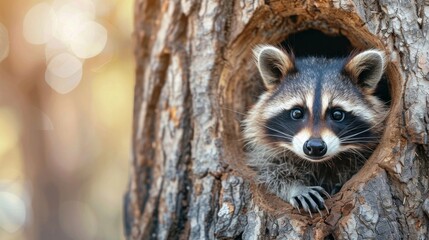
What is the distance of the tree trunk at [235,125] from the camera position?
4.55 meters

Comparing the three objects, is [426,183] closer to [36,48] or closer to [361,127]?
[361,127]

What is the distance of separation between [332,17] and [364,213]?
1.47 metres

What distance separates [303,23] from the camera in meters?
5.45

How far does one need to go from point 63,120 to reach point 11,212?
1.72m

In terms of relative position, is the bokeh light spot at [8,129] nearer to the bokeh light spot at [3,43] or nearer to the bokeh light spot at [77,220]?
the bokeh light spot at [3,43]

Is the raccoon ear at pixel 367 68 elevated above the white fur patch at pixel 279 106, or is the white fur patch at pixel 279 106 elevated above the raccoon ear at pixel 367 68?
the raccoon ear at pixel 367 68

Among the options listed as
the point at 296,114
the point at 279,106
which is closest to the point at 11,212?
the point at 279,106

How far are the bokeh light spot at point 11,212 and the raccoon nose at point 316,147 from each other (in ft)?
23.0

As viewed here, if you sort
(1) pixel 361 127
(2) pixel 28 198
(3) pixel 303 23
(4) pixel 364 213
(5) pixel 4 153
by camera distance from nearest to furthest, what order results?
(4) pixel 364 213
(1) pixel 361 127
(3) pixel 303 23
(2) pixel 28 198
(5) pixel 4 153

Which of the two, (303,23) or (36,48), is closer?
(303,23)

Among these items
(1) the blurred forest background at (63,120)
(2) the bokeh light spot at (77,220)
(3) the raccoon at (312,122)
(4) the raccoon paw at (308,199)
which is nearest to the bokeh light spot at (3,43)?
(1) the blurred forest background at (63,120)

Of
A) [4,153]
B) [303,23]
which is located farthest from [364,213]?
A: [4,153]

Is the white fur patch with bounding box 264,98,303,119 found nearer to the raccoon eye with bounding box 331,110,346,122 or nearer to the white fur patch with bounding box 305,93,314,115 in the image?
the white fur patch with bounding box 305,93,314,115

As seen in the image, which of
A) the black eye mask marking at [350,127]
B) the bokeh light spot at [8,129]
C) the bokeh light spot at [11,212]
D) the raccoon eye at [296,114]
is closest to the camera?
the black eye mask marking at [350,127]
